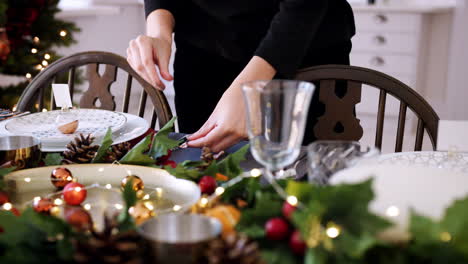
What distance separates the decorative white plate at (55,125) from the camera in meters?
0.99

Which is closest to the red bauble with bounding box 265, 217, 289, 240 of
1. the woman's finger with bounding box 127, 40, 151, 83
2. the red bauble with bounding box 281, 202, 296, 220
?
the red bauble with bounding box 281, 202, 296, 220

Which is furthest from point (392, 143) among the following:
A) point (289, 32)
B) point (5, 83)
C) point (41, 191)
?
point (41, 191)

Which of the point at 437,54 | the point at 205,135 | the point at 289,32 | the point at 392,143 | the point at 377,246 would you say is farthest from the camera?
the point at 437,54

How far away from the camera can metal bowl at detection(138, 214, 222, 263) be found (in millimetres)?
439

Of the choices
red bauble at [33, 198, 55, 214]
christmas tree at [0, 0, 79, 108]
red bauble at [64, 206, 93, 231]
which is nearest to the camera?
red bauble at [64, 206, 93, 231]

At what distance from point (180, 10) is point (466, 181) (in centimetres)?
100

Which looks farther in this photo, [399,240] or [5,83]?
[5,83]

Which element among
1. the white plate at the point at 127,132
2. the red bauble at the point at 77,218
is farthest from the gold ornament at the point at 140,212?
the white plate at the point at 127,132

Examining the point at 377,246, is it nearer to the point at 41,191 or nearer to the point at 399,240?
the point at 399,240

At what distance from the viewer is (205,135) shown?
3.23ft

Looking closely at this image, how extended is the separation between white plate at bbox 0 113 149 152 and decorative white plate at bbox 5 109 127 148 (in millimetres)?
11

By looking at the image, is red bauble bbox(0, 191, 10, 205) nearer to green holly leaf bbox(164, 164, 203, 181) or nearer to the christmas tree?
green holly leaf bbox(164, 164, 203, 181)

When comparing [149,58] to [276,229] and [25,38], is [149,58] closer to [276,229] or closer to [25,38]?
[276,229]

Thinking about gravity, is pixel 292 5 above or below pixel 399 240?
above
